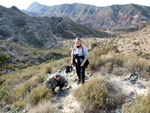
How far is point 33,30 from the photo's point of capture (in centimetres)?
3850

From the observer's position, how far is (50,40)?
1455 inches

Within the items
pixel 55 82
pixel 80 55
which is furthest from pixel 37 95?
pixel 80 55

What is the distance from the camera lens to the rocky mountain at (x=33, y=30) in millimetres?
33566

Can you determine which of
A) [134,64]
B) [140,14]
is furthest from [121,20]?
[134,64]

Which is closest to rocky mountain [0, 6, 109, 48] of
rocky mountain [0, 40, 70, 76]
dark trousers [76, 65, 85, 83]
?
rocky mountain [0, 40, 70, 76]

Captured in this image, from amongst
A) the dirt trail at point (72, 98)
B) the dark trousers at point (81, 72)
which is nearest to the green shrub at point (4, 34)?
the dirt trail at point (72, 98)

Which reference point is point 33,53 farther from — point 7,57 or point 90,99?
point 90,99

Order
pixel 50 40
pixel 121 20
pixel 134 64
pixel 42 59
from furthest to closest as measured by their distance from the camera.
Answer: pixel 121 20 → pixel 50 40 → pixel 42 59 → pixel 134 64

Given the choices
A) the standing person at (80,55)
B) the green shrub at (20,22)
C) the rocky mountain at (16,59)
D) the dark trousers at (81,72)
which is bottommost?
the rocky mountain at (16,59)

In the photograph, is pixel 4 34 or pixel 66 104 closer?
pixel 66 104

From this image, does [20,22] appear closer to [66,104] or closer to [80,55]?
[80,55]

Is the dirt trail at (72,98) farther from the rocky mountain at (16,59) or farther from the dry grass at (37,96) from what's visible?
the rocky mountain at (16,59)

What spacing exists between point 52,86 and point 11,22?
42977 millimetres

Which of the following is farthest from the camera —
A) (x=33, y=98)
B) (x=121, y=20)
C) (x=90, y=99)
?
(x=121, y=20)
